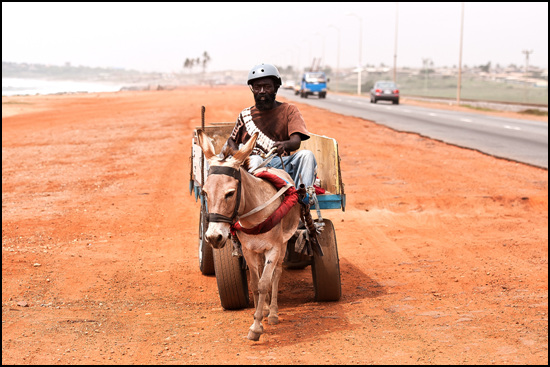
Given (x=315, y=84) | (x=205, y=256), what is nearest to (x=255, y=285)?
(x=205, y=256)

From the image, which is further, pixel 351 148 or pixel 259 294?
pixel 351 148

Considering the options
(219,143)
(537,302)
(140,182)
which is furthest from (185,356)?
(140,182)

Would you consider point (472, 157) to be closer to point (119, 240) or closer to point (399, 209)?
point (399, 209)

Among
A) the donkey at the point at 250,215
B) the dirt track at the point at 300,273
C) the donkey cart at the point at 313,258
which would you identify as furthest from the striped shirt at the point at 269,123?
the dirt track at the point at 300,273

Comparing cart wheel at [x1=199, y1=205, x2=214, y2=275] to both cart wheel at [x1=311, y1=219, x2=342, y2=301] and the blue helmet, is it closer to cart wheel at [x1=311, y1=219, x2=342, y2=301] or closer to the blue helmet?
cart wheel at [x1=311, y1=219, x2=342, y2=301]

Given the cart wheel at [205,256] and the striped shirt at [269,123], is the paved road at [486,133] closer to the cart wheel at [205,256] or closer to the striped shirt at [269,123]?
the cart wheel at [205,256]

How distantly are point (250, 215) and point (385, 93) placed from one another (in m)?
46.9

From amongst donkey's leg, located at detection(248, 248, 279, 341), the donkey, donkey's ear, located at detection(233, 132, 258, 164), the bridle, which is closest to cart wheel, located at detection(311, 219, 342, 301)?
the donkey

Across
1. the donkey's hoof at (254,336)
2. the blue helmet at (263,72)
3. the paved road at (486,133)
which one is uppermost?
the blue helmet at (263,72)

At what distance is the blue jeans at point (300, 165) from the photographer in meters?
6.99

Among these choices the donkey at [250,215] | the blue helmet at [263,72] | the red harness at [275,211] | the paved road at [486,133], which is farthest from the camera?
the paved road at [486,133]

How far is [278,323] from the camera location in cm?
659

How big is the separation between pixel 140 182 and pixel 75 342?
1005 cm

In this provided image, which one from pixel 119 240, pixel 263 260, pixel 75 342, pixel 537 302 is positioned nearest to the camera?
pixel 75 342
